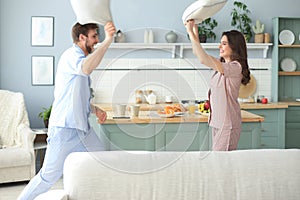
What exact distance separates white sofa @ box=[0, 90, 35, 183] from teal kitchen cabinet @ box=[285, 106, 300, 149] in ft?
Result: 9.95

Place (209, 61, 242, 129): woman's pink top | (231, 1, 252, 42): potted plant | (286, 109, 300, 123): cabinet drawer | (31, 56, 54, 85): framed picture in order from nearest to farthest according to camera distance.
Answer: (209, 61, 242, 129): woman's pink top → (31, 56, 54, 85): framed picture → (286, 109, 300, 123): cabinet drawer → (231, 1, 252, 42): potted plant

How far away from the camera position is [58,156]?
2885 millimetres

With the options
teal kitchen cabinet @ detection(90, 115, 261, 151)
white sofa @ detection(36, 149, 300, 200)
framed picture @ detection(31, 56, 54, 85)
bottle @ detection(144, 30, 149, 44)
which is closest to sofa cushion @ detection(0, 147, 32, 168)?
framed picture @ detection(31, 56, 54, 85)

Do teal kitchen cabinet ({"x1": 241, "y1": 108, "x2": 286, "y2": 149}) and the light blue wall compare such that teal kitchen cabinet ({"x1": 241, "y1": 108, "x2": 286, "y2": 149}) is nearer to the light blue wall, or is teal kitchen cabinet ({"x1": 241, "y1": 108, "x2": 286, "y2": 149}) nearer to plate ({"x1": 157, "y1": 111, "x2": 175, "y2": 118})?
the light blue wall

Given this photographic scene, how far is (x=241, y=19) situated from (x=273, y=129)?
1.45 m

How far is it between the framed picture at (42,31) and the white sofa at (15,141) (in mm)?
752

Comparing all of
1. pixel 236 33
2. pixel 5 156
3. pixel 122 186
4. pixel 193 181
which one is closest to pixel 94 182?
pixel 122 186

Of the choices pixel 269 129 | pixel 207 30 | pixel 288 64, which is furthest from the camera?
pixel 288 64

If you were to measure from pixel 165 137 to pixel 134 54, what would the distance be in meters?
0.32

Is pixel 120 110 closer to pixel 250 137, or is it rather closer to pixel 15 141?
pixel 250 137

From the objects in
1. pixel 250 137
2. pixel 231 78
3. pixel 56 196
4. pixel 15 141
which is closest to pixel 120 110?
pixel 56 196

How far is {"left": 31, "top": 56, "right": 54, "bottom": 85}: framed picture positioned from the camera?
605cm

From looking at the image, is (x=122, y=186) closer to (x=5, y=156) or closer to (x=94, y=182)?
(x=94, y=182)

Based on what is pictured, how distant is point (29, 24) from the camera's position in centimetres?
602
